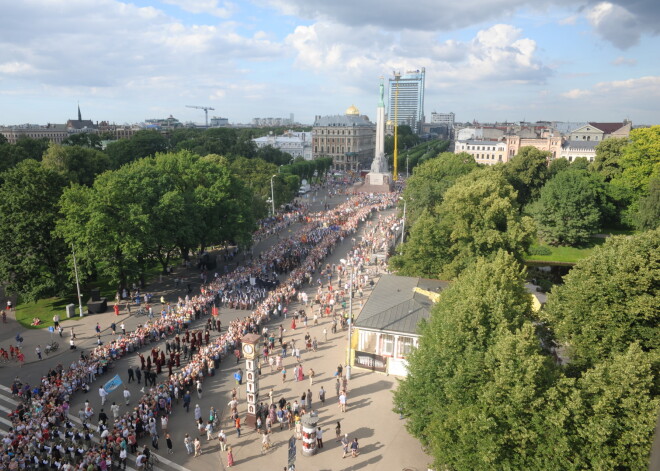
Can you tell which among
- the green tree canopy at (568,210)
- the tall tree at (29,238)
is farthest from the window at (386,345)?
the green tree canopy at (568,210)

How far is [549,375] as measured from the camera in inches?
537

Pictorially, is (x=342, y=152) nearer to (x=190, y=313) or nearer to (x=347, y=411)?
(x=190, y=313)

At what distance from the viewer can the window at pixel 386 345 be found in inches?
897

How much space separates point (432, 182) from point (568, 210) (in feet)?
48.7

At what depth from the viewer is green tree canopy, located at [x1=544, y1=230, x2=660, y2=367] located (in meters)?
14.6

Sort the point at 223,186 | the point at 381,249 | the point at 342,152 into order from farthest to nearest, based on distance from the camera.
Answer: the point at 342,152 → the point at 381,249 → the point at 223,186

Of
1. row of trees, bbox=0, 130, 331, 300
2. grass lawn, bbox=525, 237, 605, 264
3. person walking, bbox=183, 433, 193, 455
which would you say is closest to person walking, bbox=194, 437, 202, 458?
person walking, bbox=183, 433, 193, 455

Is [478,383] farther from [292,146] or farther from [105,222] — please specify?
[292,146]

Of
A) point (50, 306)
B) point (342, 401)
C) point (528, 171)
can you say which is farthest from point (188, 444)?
point (528, 171)

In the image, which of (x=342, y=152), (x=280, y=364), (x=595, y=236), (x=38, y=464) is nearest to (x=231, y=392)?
(x=280, y=364)

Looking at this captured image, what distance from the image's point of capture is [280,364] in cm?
2402

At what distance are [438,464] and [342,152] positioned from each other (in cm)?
12732

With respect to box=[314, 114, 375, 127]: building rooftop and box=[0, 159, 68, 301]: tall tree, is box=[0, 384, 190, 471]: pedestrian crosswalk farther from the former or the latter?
box=[314, 114, 375, 127]: building rooftop

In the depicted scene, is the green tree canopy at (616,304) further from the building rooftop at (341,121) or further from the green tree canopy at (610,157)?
the building rooftop at (341,121)
